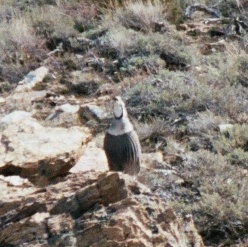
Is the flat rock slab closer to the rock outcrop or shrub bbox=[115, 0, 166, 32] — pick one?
the rock outcrop

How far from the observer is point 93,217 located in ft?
9.96

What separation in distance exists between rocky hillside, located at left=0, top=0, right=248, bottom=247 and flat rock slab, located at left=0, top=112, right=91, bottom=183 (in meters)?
0.01

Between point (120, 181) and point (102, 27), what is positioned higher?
point (120, 181)

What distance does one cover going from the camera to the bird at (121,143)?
16.7 ft

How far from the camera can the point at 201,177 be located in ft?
17.7

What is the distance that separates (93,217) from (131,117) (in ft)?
12.9

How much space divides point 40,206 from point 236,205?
2056 millimetres

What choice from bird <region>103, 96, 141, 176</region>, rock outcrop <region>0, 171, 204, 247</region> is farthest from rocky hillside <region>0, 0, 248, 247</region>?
bird <region>103, 96, 141, 176</region>

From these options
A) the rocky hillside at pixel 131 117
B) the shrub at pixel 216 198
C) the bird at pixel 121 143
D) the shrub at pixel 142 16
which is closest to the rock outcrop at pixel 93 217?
the rocky hillside at pixel 131 117

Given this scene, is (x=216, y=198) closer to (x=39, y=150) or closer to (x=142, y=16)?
(x=39, y=150)

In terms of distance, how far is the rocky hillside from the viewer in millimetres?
3150

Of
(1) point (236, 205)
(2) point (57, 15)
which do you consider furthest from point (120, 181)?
(2) point (57, 15)

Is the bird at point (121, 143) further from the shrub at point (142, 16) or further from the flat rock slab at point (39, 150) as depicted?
the shrub at point (142, 16)

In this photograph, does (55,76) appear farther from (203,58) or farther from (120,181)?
(120,181)
